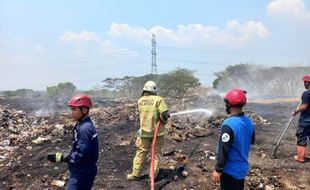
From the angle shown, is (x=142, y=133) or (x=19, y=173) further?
(x=19, y=173)

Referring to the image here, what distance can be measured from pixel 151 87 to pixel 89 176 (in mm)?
2862

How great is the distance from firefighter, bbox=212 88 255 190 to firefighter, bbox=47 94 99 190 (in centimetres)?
154

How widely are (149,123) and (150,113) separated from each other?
0.19 meters

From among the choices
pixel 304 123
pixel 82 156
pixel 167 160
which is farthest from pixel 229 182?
pixel 304 123

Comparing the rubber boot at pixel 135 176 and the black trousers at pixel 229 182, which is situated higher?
the black trousers at pixel 229 182

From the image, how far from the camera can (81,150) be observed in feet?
15.4

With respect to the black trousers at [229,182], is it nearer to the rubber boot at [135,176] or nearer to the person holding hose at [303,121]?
the rubber boot at [135,176]

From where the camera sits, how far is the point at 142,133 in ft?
24.2

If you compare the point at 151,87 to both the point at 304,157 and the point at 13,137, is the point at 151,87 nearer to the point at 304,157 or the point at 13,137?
the point at 304,157

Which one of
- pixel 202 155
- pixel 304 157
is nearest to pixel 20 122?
pixel 202 155

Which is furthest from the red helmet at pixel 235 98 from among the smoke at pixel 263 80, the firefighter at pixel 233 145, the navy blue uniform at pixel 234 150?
the smoke at pixel 263 80

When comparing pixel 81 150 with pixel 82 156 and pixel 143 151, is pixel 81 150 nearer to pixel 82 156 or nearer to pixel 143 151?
pixel 82 156

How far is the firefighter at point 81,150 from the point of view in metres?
4.72

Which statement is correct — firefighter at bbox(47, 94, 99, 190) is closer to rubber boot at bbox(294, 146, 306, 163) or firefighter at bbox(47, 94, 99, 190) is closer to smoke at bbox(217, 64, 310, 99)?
rubber boot at bbox(294, 146, 306, 163)
